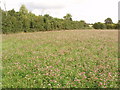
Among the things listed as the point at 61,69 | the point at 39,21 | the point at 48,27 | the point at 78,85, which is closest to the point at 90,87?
the point at 78,85

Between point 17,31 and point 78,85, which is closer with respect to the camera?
point 78,85

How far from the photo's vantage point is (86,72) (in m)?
6.08

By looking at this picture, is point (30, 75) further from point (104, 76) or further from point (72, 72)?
point (104, 76)

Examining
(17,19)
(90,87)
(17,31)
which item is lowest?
(90,87)

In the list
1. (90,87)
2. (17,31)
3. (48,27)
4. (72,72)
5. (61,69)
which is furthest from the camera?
(48,27)

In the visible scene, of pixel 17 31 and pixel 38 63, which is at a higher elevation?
pixel 17 31

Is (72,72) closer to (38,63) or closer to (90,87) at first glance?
(90,87)

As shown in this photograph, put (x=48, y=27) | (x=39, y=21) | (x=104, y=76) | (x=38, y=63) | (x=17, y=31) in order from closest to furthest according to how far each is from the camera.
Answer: (x=104, y=76), (x=38, y=63), (x=17, y=31), (x=39, y=21), (x=48, y=27)

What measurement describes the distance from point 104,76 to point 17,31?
84.7 feet

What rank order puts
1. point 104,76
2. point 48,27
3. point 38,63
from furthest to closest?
point 48,27 → point 38,63 → point 104,76

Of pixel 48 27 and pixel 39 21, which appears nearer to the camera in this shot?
pixel 39 21

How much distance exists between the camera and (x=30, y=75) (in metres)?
5.72

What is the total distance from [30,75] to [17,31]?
2424 centimetres

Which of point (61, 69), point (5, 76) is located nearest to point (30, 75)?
point (5, 76)
